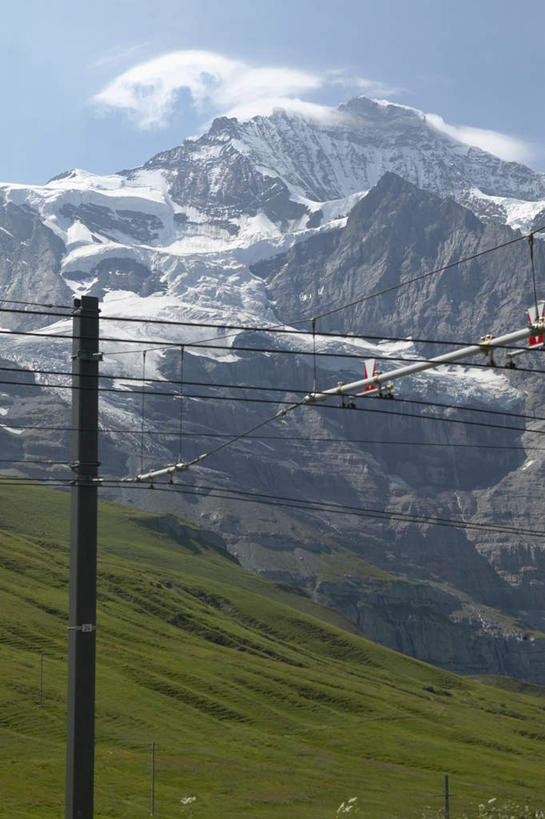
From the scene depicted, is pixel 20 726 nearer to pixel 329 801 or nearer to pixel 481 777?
pixel 329 801

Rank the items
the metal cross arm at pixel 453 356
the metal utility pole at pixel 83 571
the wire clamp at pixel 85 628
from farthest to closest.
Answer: the wire clamp at pixel 85 628 → the metal utility pole at pixel 83 571 → the metal cross arm at pixel 453 356

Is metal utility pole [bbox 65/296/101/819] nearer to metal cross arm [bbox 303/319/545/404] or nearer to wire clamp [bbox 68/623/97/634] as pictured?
wire clamp [bbox 68/623/97/634]

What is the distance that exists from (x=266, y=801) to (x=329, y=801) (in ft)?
35.2

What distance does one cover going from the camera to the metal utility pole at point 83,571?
2667cm

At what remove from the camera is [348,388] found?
31047 mm

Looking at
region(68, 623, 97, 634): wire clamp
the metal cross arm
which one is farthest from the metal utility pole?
the metal cross arm

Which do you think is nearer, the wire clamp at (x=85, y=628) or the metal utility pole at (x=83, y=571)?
the metal utility pole at (x=83, y=571)

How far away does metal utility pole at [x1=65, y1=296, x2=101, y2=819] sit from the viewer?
2667 cm

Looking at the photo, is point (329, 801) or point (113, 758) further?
point (113, 758)

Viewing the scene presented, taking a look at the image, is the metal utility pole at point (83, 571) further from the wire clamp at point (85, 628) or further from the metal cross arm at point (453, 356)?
the metal cross arm at point (453, 356)

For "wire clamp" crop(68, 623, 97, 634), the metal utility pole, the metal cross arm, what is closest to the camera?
the metal cross arm

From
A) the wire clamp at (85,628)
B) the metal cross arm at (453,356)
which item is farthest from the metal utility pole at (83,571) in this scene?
the metal cross arm at (453,356)

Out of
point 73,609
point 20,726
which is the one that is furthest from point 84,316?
point 20,726

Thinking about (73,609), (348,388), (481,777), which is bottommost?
(481,777)
